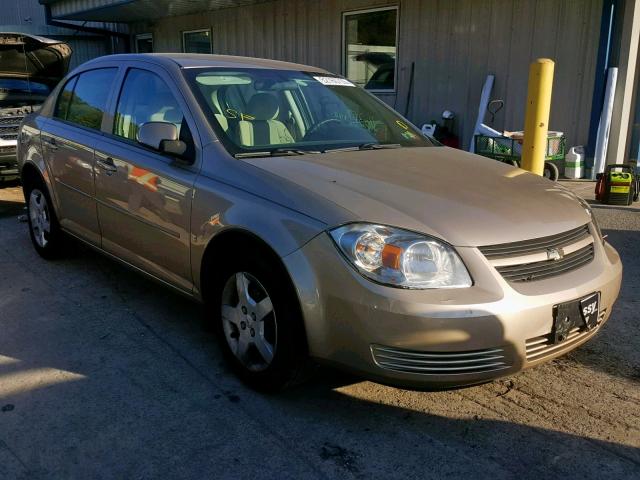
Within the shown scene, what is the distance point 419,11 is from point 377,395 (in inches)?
311

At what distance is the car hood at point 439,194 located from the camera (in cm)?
255

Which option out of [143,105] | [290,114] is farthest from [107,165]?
Result: [290,114]

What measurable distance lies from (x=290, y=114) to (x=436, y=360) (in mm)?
1873

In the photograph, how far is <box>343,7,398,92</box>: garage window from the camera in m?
10.2

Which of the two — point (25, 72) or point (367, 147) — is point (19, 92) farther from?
point (367, 147)

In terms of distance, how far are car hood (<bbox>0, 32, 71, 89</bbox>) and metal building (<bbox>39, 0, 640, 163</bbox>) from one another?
4.20 meters

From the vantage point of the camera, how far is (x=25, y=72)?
9039mm

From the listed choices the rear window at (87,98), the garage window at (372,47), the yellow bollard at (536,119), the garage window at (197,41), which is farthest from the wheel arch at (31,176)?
the garage window at (197,41)

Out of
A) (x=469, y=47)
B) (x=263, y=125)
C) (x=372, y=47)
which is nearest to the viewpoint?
(x=263, y=125)

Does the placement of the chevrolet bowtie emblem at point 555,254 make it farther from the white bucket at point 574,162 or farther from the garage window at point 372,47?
the garage window at point 372,47

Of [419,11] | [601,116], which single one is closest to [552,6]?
[601,116]

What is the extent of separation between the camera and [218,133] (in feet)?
10.6

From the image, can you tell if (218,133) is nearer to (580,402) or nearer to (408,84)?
(580,402)

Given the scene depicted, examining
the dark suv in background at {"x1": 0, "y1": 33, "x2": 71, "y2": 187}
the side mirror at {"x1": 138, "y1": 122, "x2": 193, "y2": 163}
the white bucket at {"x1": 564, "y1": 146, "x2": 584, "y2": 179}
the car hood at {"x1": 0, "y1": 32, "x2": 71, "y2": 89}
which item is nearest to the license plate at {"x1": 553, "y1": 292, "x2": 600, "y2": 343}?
the side mirror at {"x1": 138, "y1": 122, "x2": 193, "y2": 163}
